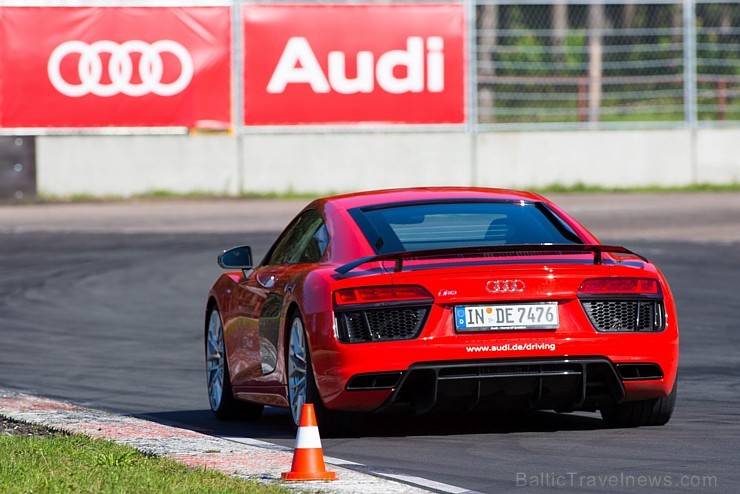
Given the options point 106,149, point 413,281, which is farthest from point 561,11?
point 413,281

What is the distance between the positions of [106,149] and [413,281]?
807 inches

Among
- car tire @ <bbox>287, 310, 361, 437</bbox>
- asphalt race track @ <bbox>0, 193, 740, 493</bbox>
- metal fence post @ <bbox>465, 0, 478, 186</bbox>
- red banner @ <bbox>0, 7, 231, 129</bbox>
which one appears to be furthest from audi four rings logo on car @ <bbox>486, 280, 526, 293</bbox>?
metal fence post @ <bbox>465, 0, 478, 186</bbox>

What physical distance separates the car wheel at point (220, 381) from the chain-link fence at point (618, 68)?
1865 centimetres

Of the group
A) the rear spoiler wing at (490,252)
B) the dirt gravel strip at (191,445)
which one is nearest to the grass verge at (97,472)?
the dirt gravel strip at (191,445)

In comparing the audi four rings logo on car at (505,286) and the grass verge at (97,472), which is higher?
the audi four rings logo on car at (505,286)

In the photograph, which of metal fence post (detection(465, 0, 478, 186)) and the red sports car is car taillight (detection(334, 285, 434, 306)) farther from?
metal fence post (detection(465, 0, 478, 186))

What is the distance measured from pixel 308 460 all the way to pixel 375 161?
21930 mm

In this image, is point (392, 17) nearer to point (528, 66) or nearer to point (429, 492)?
point (528, 66)

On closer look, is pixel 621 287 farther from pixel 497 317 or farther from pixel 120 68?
pixel 120 68

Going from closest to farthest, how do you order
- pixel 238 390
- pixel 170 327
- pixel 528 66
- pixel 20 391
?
1. pixel 238 390
2. pixel 20 391
3. pixel 170 327
4. pixel 528 66

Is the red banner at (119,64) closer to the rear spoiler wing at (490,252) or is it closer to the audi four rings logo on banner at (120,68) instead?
the audi four rings logo on banner at (120,68)

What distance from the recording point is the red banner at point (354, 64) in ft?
93.2

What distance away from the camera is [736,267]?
18703mm

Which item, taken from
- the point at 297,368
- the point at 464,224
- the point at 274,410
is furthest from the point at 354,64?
the point at 297,368
